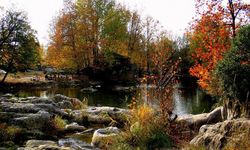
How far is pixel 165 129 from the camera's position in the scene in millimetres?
9906

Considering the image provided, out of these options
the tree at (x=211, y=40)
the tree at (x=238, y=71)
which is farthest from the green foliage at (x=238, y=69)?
the tree at (x=211, y=40)

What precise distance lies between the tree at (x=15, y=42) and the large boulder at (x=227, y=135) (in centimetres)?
3136

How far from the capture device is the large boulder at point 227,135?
683 centimetres

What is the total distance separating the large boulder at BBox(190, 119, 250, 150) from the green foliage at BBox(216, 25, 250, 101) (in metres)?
1.64

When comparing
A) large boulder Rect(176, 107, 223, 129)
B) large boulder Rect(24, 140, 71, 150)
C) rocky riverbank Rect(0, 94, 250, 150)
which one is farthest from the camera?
large boulder Rect(176, 107, 223, 129)

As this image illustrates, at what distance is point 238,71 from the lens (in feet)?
33.0

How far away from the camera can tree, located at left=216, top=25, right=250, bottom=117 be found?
973cm

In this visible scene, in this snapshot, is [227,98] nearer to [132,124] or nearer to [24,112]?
[132,124]

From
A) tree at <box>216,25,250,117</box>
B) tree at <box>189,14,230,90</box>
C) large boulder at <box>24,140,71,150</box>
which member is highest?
tree at <box>189,14,230,90</box>

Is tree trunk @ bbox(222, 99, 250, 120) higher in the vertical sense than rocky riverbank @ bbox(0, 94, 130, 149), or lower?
higher

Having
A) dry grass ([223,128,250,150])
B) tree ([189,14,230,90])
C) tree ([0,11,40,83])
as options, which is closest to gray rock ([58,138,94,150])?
dry grass ([223,128,250,150])

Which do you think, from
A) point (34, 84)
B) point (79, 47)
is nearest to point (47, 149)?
point (34, 84)

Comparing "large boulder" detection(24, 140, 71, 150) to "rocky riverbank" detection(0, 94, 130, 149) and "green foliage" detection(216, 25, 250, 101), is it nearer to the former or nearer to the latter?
"rocky riverbank" detection(0, 94, 130, 149)

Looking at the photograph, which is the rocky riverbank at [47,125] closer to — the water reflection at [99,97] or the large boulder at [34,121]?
the large boulder at [34,121]
